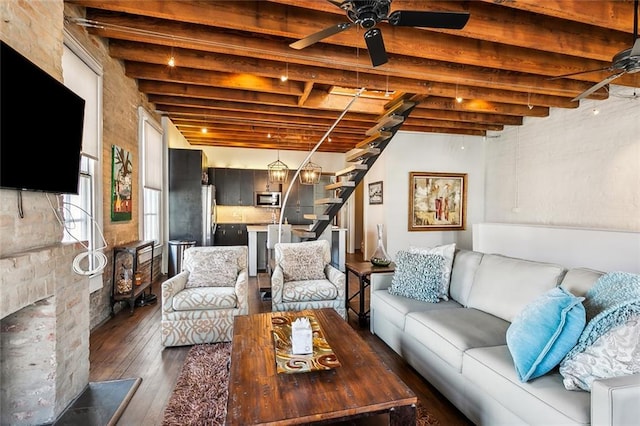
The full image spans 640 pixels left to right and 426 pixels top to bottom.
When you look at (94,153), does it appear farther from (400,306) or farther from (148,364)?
(400,306)

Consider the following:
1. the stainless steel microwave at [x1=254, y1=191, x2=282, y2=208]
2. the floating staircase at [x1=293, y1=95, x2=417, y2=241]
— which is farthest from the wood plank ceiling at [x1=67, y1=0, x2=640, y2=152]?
the stainless steel microwave at [x1=254, y1=191, x2=282, y2=208]

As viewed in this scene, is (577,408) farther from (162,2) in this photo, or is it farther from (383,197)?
(383,197)

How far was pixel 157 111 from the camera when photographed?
17.8ft

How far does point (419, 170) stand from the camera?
6617 mm

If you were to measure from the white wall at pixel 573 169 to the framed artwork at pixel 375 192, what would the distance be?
2.49m

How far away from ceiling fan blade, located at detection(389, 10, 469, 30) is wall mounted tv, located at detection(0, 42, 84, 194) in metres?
2.20

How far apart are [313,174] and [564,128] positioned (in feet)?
14.8

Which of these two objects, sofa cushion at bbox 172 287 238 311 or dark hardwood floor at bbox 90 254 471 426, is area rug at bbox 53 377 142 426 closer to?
dark hardwood floor at bbox 90 254 471 426

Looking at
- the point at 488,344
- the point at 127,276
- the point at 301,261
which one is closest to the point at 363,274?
the point at 301,261

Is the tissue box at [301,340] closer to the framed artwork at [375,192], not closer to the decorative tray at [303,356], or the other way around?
the decorative tray at [303,356]

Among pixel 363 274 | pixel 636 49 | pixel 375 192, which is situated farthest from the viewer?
pixel 375 192

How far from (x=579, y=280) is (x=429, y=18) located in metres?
2.00

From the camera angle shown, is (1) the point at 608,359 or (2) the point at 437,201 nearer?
(1) the point at 608,359

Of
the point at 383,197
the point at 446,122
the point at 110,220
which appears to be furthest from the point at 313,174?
the point at 110,220
